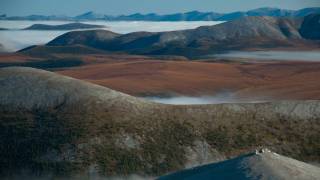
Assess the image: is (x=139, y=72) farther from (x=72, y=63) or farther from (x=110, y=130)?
(x=110, y=130)

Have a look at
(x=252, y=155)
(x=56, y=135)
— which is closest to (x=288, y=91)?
(x=56, y=135)

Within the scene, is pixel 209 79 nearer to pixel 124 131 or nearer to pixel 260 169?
pixel 124 131

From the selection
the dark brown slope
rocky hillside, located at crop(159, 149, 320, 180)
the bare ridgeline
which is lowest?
the dark brown slope

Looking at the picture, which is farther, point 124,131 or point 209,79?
point 209,79

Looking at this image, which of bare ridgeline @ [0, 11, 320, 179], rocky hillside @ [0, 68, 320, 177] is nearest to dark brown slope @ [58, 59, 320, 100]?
rocky hillside @ [0, 68, 320, 177]

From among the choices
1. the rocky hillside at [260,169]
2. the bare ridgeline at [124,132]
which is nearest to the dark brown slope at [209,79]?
the bare ridgeline at [124,132]

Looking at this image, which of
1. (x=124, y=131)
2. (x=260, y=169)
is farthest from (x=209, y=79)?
(x=260, y=169)

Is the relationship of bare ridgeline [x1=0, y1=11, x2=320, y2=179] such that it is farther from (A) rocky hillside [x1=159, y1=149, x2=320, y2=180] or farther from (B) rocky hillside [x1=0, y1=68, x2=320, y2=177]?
(A) rocky hillside [x1=159, y1=149, x2=320, y2=180]
